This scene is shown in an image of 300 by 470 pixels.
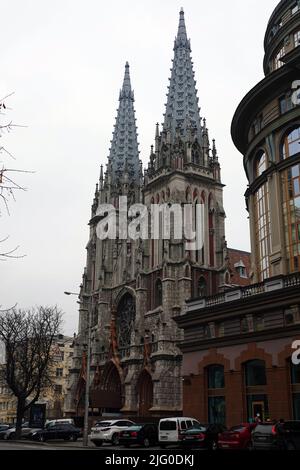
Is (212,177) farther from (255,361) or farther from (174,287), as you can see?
(255,361)

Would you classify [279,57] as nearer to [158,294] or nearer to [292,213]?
[292,213]

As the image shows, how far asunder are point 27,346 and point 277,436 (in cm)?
3700

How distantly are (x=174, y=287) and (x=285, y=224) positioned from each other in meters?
31.8

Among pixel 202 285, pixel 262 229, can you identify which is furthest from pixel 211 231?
pixel 262 229

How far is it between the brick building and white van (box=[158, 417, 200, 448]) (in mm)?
4700

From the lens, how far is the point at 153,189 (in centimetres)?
7700

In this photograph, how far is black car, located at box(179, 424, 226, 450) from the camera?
1073 inches

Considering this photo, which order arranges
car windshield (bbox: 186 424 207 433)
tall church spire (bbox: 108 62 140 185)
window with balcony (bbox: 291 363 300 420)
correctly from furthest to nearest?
tall church spire (bbox: 108 62 140 185)
window with balcony (bbox: 291 363 300 420)
car windshield (bbox: 186 424 207 433)

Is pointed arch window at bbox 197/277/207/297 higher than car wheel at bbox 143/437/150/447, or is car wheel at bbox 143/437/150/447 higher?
pointed arch window at bbox 197/277/207/297

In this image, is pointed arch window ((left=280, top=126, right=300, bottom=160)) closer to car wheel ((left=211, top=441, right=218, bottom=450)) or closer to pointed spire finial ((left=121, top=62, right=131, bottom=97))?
car wheel ((left=211, top=441, right=218, bottom=450))

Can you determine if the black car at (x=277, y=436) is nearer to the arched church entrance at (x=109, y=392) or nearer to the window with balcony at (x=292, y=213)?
the window with balcony at (x=292, y=213)

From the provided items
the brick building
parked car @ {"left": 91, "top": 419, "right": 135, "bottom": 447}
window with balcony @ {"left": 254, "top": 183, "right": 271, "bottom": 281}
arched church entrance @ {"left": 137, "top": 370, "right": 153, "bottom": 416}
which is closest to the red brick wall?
the brick building

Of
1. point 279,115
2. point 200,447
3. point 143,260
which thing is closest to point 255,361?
point 200,447

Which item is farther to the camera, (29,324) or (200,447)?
(29,324)
